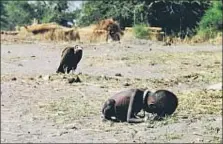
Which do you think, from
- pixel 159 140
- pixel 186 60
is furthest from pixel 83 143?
pixel 186 60

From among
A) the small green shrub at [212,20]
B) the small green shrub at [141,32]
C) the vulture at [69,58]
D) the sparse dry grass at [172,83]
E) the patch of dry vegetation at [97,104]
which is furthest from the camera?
the small green shrub at [212,20]

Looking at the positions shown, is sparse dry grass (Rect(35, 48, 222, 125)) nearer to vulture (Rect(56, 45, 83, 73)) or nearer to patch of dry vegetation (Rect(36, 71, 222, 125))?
patch of dry vegetation (Rect(36, 71, 222, 125))

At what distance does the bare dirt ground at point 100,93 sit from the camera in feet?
26.1

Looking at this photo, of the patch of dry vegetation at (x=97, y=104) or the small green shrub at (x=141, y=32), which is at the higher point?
the patch of dry vegetation at (x=97, y=104)

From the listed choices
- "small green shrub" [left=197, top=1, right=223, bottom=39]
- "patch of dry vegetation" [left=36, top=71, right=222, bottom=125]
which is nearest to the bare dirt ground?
"patch of dry vegetation" [left=36, top=71, right=222, bottom=125]

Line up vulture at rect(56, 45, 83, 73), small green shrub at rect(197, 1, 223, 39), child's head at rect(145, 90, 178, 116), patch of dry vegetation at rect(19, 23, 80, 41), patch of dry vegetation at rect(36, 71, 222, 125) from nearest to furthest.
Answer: child's head at rect(145, 90, 178, 116), patch of dry vegetation at rect(36, 71, 222, 125), vulture at rect(56, 45, 83, 73), patch of dry vegetation at rect(19, 23, 80, 41), small green shrub at rect(197, 1, 223, 39)

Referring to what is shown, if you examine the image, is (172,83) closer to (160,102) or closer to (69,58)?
(69,58)

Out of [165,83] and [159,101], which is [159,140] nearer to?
[159,101]

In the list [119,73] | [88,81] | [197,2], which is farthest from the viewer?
[197,2]

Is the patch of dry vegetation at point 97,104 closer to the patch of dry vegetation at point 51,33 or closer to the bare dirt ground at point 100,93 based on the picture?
the bare dirt ground at point 100,93

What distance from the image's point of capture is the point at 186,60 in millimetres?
19250

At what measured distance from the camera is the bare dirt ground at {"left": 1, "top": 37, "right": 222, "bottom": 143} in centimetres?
795

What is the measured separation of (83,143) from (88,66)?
9767mm

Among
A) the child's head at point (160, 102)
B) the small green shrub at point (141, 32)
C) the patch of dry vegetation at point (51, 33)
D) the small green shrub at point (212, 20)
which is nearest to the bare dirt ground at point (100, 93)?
the child's head at point (160, 102)
